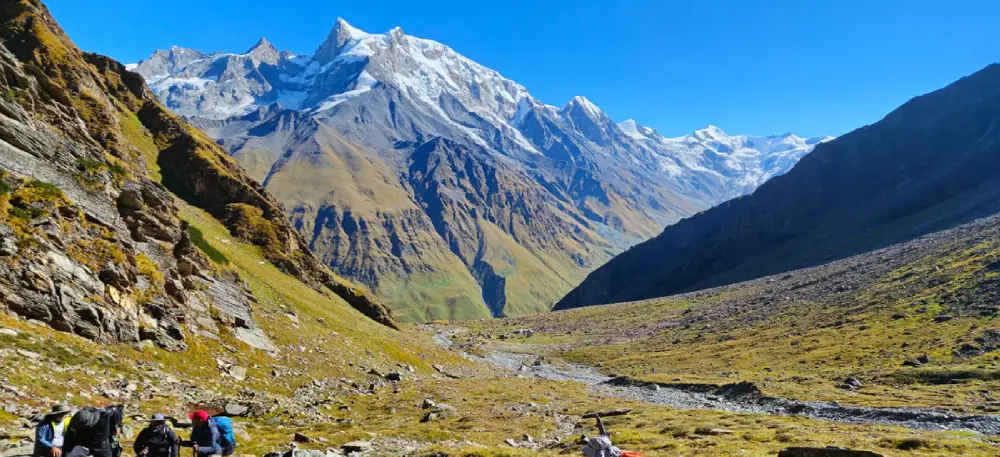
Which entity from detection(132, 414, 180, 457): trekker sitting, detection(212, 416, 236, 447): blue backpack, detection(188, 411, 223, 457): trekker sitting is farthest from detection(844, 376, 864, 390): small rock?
detection(132, 414, 180, 457): trekker sitting

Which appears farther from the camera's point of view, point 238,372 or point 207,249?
point 207,249

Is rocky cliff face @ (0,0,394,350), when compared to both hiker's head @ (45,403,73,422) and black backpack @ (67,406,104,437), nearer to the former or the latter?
hiker's head @ (45,403,73,422)

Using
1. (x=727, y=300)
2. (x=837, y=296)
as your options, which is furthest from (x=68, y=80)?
(x=727, y=300)

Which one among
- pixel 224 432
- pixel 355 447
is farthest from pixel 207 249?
pixel 224 432

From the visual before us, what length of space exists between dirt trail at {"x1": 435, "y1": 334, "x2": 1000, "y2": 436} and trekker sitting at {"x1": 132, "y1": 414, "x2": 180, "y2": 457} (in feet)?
175

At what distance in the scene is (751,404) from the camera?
61.7m

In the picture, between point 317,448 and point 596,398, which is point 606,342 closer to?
point 596,398

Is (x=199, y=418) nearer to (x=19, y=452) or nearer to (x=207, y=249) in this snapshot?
(x=19, y=452)

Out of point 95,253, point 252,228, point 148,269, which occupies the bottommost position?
point 148,269

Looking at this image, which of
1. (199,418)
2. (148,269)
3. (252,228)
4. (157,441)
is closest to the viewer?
(157,441)

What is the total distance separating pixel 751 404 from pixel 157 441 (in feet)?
210

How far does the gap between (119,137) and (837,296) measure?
159732mm

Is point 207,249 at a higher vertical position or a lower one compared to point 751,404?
higher

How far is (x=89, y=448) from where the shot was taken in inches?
610
